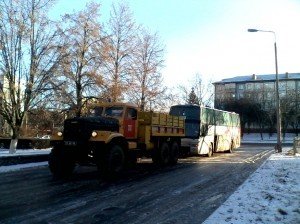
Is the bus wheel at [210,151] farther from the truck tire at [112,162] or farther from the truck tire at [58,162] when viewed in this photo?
the truck tire at [58,162]

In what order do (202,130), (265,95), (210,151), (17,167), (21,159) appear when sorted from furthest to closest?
(265,95) → (210,151) → (202,130) → (21,159) → (17,167)

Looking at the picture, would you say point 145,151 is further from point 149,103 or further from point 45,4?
point 149,103

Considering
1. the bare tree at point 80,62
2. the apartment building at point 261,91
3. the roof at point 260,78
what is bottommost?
the bare tree at point 80,62

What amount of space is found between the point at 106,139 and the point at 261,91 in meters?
85.9

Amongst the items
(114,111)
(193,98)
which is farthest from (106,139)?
(193,98)

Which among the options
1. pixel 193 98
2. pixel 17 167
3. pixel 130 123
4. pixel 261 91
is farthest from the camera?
pixel 261 91

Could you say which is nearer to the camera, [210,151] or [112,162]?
[112,162]

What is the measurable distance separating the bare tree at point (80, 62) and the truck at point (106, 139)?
9818mm

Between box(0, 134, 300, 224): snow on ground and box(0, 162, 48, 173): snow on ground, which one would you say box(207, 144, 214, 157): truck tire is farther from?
box(0, 134, 300, 224): snow on ground

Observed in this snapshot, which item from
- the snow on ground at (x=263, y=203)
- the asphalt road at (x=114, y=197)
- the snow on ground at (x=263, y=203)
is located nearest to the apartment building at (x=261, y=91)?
the asphalt road at (x=114, y=197)

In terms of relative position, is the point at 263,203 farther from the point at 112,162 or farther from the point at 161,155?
the point at 161,155

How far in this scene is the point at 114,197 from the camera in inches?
420

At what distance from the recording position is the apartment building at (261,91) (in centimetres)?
8275

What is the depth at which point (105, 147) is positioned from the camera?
14.9 metres
